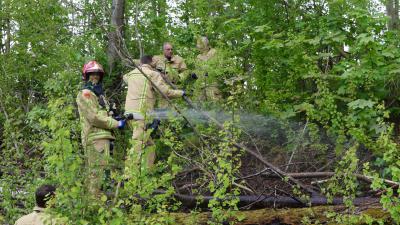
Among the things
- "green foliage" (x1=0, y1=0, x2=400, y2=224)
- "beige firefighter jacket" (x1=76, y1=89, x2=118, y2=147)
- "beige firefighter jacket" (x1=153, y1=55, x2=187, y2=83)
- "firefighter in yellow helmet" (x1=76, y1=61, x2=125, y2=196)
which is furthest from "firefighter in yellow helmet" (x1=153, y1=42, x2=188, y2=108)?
"beige firefighter jacket" (x1=76, y1=89, x2=118, y2=147)

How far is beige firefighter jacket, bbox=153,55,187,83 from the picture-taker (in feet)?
26.5

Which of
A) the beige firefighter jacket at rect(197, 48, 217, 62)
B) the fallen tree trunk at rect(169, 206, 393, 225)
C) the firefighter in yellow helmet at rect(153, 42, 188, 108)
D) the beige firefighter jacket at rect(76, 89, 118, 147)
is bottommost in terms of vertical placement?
the fallen tree trunk at rect(169, 206, 393, 225)

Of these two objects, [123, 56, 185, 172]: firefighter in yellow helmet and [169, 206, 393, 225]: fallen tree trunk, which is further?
[123, 56, 185, 172]: firefighter in yellow helmet

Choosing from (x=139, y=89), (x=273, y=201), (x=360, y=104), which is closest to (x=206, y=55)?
(x=139, y=89)

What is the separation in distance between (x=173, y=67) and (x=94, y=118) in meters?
2.24

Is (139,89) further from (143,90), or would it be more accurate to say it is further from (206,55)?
(206,55)

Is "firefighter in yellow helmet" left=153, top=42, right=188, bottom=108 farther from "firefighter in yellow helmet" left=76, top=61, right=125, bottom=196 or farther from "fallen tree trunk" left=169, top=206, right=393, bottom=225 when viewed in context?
"fallen tree trunk" left=169, top=206, right=393, bottom=225

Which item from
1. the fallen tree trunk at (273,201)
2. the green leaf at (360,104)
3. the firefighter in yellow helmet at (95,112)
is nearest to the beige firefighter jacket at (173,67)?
the firefighter in yellow helmet at (95,112)

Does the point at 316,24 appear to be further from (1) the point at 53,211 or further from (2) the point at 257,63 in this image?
(1) the point at 53,211

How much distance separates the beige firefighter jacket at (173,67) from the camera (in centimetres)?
806

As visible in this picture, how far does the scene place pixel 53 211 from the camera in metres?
4.24

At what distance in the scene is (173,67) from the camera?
8852mm

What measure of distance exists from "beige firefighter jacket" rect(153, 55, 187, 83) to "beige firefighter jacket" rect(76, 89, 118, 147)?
126cm

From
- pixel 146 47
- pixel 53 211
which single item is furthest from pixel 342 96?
pixel 53 211
